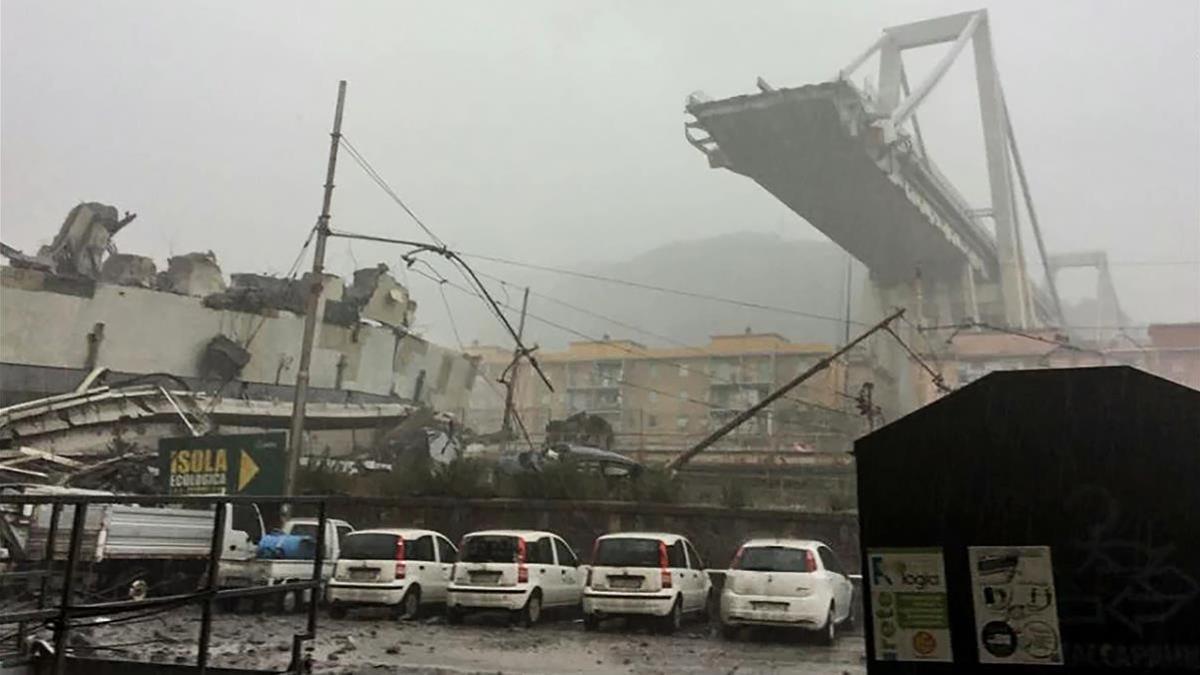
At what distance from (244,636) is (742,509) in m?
10.7

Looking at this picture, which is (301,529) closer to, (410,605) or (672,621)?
(410,605)

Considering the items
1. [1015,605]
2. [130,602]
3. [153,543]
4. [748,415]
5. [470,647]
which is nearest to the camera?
[1015,605]

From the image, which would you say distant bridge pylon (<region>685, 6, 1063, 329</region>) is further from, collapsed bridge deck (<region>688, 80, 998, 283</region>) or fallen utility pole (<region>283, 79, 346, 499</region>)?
fallen utility pole (<region>283, 79, 346, 499</region>)

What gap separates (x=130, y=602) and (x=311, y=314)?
12.6 metres

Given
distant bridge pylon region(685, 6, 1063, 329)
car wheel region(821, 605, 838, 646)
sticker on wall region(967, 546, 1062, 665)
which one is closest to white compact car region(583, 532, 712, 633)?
car wheel region(821, 605, 838, 646)

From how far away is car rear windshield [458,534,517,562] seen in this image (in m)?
12.2

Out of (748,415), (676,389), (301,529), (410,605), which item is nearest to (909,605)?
(410,605)

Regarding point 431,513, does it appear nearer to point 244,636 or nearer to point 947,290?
point 244,636

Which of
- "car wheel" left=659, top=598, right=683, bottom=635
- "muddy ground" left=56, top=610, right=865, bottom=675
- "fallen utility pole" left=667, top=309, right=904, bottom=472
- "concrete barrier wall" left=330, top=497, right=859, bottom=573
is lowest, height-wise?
"muddy ground" left=56, top=610, right=865, bottom=675

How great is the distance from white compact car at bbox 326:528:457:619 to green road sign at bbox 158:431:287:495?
3.76m

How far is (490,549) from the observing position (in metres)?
12.3

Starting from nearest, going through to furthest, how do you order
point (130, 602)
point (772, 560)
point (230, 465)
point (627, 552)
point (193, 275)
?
Answer: 1. point (130, 602)
2. point (772, 560)
3. point (627, 552)
4. point (230, 465)
5. point (193, 275)

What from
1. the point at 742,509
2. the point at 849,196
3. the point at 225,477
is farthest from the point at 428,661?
the point at 849,196

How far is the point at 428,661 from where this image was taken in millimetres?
8898
